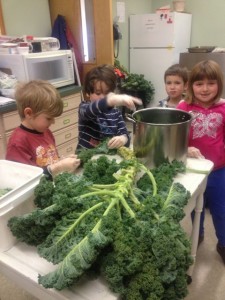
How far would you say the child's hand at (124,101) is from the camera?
1054 mm

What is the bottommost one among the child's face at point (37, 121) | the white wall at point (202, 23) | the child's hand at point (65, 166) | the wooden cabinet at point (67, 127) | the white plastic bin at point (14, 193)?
the wooden cabinet at point (67, 127)

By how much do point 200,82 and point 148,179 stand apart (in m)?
0.72

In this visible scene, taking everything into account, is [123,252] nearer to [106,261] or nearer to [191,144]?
[106,261]

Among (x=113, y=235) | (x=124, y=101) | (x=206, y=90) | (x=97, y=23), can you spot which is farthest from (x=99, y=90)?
(x=97, y=23)

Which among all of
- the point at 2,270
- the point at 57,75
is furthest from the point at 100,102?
the point at 57,75

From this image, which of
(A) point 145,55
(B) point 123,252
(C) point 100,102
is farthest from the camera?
(A) point 145,55

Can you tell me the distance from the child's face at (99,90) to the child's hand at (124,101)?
0.28m

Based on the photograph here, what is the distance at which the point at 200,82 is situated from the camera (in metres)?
1.33

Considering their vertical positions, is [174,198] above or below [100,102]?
below

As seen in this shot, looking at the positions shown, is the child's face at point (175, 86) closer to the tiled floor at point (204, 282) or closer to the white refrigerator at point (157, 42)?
the tiled floor at point (204, 282)

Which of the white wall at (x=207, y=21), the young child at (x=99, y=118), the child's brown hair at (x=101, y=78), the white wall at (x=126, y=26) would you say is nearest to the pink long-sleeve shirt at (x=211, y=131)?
the young child at (x=99, y=118)

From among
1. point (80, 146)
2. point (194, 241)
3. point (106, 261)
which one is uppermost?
point (106, 261)

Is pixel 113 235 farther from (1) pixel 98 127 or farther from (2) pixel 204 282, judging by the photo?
(2) pixel 204 282

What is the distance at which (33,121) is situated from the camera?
1154mm
